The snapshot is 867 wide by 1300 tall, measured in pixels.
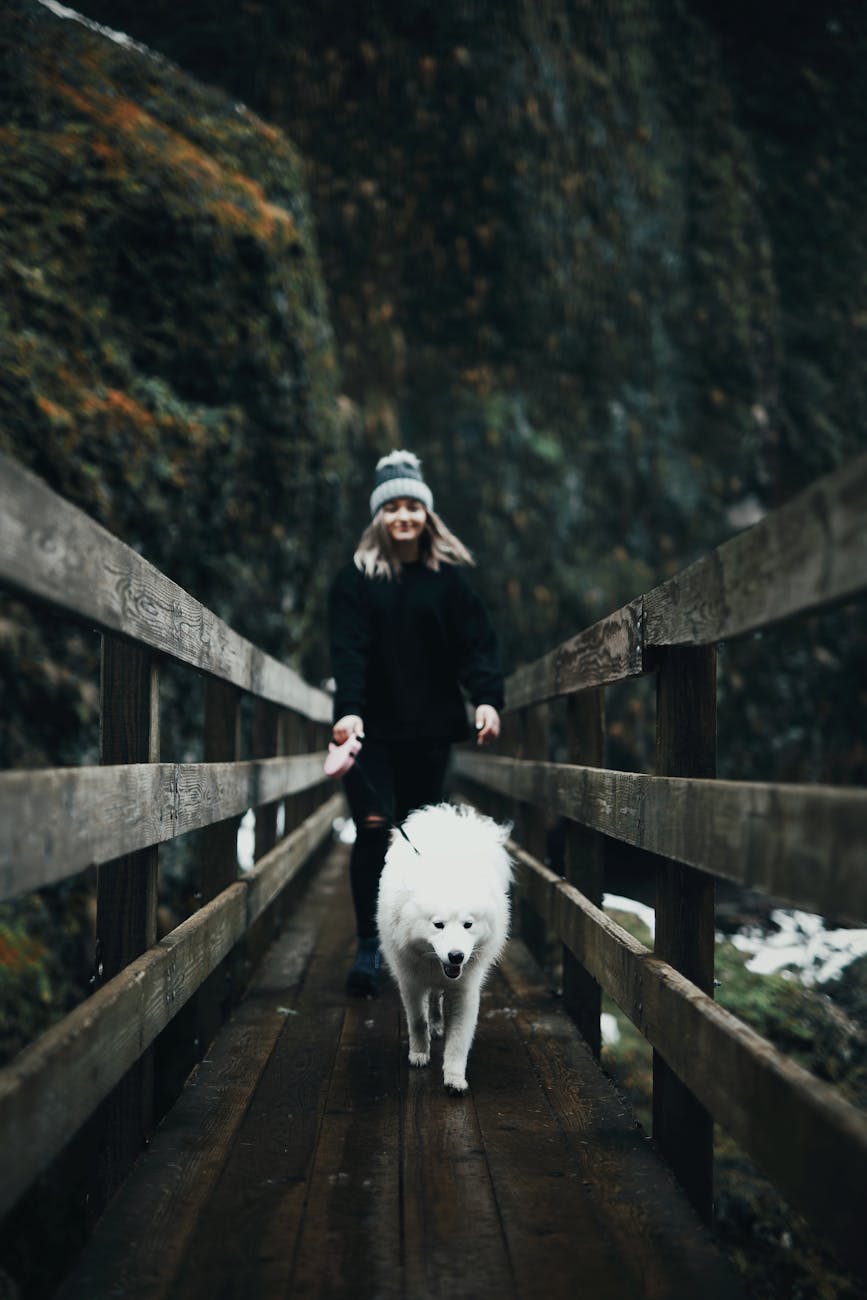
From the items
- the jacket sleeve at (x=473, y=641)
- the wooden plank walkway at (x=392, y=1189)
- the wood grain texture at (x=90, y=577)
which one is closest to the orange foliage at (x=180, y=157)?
the jacket sleeve at (x=473, y=641)

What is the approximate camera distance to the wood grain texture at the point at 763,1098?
1682mm

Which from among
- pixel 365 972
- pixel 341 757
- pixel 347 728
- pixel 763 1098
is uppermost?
pixel 347 728

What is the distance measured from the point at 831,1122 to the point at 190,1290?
3.98 feet

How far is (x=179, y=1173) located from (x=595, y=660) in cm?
192

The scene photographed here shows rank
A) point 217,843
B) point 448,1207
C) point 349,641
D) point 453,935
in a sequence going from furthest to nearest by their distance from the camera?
point 349,641 → point 217,843 → point 453,935 → point 448,1207

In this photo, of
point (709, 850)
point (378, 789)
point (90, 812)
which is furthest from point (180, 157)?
point (709, 850)

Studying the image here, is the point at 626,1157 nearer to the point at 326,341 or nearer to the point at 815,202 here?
the point at 326,341

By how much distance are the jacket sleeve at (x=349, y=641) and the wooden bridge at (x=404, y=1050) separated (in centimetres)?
39

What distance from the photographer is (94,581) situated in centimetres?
214

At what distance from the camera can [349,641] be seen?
456cm

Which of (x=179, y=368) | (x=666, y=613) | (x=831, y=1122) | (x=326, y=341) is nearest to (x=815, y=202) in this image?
(x=326, y=341)

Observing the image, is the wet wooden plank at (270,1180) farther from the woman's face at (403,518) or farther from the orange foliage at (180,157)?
the orange foliage at (180,157)

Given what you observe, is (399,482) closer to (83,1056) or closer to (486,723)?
(486,723)

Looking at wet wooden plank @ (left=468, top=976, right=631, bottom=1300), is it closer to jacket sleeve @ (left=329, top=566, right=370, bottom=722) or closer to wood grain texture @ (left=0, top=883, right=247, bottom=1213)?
wood grain texture @ (left=0, top=883, right=247, bottom=1213)
